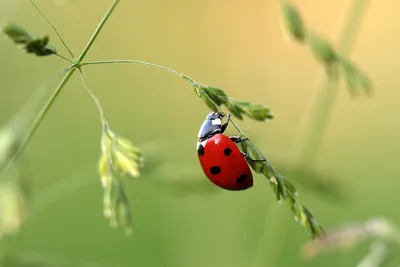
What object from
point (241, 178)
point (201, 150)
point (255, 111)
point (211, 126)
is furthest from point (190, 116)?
point (255, 111)

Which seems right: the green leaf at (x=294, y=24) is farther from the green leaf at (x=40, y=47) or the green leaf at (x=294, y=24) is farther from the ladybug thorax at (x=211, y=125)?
the green leaf at (x=40, y=47)

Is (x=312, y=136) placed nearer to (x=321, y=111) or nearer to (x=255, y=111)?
(x=321, y=111)

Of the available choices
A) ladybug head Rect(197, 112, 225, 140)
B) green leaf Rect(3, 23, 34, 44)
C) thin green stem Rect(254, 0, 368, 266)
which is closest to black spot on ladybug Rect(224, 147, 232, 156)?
ladybug head Rect(197, 112, 225, 140)

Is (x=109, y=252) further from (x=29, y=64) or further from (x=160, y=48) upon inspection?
(x=160, y=48)

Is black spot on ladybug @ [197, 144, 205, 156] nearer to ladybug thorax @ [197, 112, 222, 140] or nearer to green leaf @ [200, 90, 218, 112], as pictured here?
ladybug thorax @ [197, 112, 222, 140]

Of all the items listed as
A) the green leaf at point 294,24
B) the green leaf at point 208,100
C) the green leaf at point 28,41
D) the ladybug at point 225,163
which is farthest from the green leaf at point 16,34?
the green leaf at point 294,24
